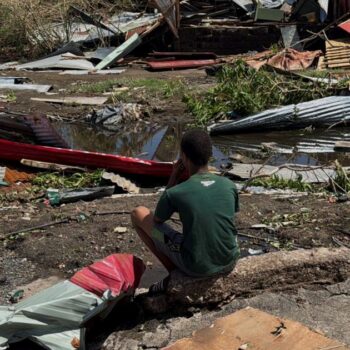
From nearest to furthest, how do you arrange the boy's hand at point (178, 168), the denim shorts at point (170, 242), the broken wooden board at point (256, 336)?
the broken wooden board at point (256, 336)
the denim shorts at point (170, 242)
the boy's hand at point (178, 168)

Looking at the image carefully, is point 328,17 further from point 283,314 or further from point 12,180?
point 283,314

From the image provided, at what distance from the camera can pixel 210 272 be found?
3.77 metres

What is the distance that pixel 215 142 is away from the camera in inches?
381

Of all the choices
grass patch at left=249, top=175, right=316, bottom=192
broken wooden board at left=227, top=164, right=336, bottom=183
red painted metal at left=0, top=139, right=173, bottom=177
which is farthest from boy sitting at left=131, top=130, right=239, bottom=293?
red painted metal at left=0, top=139, right=173, bottom=177

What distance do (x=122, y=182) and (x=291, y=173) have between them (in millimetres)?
1944

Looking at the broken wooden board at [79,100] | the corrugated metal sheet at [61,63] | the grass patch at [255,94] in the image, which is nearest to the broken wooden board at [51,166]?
the grass patch at [255,94]

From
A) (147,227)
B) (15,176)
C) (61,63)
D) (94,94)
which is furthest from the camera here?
(61,63)

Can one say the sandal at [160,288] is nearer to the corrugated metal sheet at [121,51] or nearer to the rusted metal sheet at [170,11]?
the corrugated metal sheet at [121,51]

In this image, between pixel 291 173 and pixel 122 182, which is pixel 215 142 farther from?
pixel 122 182

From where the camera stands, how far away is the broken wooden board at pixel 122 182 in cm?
694

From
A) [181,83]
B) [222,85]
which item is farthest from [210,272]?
[181,83]

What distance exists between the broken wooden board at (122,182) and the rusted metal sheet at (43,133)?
1.25m

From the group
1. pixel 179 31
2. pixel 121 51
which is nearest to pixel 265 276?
pixel 121 51

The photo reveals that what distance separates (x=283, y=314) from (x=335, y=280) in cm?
56
